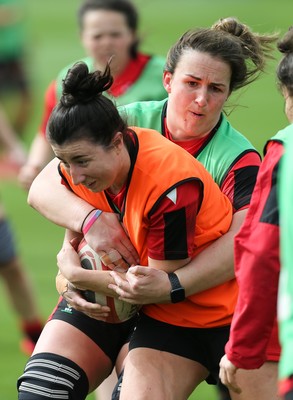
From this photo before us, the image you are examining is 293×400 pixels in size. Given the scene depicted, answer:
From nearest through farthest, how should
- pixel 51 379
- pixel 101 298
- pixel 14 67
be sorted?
pixel 51 379 < pixel 101 298 < pixel 14 67

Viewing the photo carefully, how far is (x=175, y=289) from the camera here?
15.0ft

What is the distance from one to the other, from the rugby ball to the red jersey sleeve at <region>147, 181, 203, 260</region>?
0.34m

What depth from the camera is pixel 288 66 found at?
4.28 meters

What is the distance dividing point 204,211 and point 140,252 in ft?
1.08

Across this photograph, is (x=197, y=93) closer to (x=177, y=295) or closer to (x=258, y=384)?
(x=177, y=295)

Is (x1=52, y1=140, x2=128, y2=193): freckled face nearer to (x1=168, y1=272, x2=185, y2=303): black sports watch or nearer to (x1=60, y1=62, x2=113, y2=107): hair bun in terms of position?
(x1=60, y1=62, x2=113, y2=107): hair bun

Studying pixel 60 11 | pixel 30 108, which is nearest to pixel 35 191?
pixel 30 108

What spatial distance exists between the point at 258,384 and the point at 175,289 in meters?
0.52

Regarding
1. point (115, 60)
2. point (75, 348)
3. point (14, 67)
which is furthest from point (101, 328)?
point (14, 67)

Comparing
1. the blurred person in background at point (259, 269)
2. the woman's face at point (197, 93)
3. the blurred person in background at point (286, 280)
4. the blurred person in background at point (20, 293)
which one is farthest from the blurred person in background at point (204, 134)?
the blurred person in background at point (20, 293)

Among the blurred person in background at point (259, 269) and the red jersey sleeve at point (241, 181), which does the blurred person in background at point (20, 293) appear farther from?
the blurred person in background at point (259, 269)

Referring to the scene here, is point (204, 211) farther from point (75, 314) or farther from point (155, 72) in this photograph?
point (155, 72)

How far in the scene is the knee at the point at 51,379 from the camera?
4727 mm

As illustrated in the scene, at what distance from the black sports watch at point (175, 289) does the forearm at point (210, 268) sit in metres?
0.02
